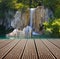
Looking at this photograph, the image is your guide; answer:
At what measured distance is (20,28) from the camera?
23.4 m

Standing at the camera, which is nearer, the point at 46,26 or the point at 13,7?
the point at 46,26

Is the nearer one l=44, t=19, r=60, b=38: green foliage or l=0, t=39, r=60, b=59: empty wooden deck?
l=0, t=39, r=60, b=59: empty wooden deck

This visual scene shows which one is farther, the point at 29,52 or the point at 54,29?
the point at 54,29

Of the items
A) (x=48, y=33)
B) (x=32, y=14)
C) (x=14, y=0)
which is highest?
(x=14, y=0)

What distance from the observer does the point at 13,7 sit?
25.0m

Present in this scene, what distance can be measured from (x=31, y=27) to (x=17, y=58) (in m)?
21.2

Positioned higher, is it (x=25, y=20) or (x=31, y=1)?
(x=31, y=1)

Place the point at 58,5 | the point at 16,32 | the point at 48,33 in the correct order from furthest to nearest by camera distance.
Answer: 1. the point at 58,5
2. the point at 16,32
3. the point at 48,33

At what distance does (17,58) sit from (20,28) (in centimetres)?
2119

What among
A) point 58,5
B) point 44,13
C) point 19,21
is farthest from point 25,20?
point 58,5

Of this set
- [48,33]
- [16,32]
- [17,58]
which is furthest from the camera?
[16,32]

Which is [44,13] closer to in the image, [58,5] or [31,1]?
[58,5]

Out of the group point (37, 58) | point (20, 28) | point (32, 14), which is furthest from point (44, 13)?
point (37, 58)

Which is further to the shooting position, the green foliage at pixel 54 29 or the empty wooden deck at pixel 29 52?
the green foliage at pixel 54 29
